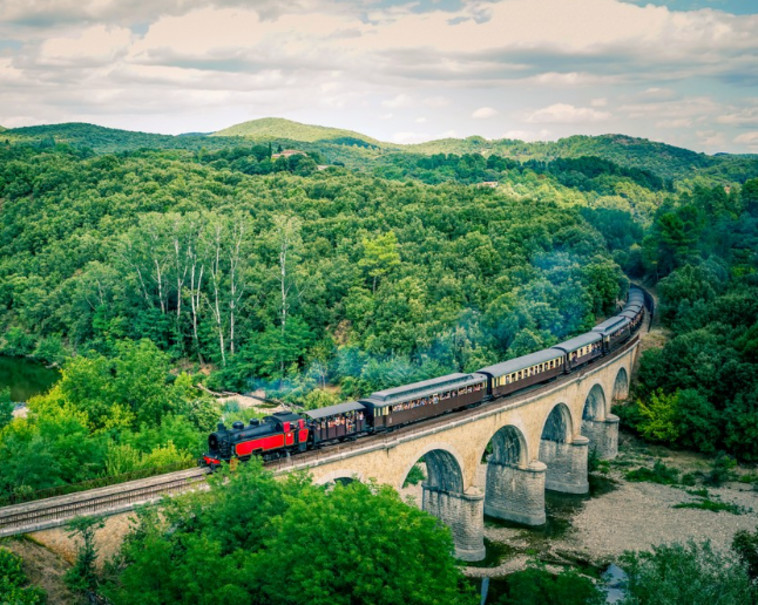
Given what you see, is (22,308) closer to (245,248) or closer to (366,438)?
(245,248)

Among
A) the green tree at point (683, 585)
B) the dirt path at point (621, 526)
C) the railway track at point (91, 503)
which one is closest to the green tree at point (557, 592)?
the green tree at point (683, 585)

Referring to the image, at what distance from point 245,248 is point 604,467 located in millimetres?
43352

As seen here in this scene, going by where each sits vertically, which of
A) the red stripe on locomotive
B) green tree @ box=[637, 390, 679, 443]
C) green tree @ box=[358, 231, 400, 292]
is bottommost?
green tree @ box=[637, 390, 679, 443]

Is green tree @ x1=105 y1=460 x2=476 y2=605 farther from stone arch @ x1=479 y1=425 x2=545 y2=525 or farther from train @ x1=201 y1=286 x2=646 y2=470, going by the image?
stone arch @ x1=479 y1=425 x2=545 y2=525

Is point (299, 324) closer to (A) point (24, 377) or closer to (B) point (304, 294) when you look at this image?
(B) point (304, 294)

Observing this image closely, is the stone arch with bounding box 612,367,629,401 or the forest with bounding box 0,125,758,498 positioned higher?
the forest with bounding box 0,125,758,498

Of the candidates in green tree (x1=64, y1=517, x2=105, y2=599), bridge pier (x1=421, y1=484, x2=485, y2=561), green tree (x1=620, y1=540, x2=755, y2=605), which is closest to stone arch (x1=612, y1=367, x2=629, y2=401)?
bridge pier (x1=421, y1=484, x2=485, y2=561)

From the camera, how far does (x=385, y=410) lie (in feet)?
118

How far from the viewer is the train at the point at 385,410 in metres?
30.9

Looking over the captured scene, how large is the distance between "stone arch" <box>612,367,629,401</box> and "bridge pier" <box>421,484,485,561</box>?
26186mm

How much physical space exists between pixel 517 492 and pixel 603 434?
14649 millimetres

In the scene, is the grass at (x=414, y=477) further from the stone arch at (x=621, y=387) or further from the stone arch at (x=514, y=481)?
the stone arch at (x=621, y=387)

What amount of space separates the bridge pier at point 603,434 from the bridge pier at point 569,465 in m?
6.14

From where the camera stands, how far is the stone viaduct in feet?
112
